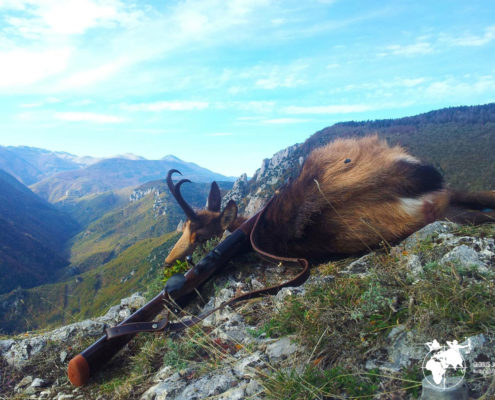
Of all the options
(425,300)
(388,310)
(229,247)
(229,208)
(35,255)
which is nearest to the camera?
(425,300)

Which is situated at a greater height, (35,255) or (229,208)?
(229,208)

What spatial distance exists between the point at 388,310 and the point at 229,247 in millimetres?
2677

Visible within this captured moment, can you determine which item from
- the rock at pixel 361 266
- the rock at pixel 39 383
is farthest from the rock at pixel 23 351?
the rock at pixel 361 266

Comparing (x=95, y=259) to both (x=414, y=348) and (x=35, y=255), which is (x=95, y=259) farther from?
(x=414, y=348)

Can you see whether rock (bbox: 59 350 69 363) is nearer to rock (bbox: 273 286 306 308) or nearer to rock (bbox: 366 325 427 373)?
rock (bbox: 273 286 306 308)

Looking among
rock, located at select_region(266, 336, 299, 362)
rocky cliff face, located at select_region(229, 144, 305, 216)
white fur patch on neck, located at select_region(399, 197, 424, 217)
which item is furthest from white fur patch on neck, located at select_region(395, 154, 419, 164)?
rocky cliff face, located at select_region(229, 144, 305, 216)

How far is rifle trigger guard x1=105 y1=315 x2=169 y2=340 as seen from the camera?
327cm

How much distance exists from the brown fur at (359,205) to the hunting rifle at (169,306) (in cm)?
42

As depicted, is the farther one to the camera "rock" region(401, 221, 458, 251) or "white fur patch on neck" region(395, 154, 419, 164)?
"white fur patch on neck" region(395, 154, 419, 164)

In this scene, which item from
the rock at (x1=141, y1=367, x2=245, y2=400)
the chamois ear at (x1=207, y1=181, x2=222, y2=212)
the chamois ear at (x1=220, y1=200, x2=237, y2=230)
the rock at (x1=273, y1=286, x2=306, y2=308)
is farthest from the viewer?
the chamois ear at (x1=207, y1=181, x2=222, y2=212)

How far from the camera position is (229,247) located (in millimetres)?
4582

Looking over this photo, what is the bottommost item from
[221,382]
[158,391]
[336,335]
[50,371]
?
[50,371]

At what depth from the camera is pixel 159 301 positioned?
3773 mm

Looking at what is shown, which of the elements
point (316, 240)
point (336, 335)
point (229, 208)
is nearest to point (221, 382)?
point (336, 335)
